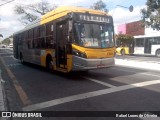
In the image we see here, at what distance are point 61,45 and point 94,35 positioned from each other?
1.84 meters

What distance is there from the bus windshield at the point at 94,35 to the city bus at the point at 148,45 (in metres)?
24.6

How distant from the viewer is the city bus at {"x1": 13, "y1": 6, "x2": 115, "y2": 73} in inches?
518

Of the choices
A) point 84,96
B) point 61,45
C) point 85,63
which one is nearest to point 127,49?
point 61,45

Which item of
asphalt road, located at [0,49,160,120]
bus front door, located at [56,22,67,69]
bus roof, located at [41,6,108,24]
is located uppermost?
bus roof, located at [41,6,108,24]

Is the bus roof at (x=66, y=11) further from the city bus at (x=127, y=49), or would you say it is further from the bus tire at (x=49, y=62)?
the city bus at (x=127, y=49)

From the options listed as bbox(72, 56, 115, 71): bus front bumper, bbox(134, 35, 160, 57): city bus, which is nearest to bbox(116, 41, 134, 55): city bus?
bbox(134, 35, 160, 57): city bus

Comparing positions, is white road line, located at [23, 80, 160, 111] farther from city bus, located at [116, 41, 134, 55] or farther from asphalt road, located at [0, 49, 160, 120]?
city bus, located at [116, 41, 134, 55]

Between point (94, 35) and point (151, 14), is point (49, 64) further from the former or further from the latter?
point (151, 14)

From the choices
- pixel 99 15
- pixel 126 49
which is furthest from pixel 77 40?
pixel 126 49

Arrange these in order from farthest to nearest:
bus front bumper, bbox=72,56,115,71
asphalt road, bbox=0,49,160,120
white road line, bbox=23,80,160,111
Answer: bus front bumper, bbox=72,56,115,71, white road line, bbox=23,80,160,111, asphalt road, bbox=0,49,160,120

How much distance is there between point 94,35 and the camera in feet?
44.8

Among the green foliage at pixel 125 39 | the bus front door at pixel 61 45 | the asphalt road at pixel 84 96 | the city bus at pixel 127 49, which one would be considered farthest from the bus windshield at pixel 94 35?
the city bus at pixel 127 49

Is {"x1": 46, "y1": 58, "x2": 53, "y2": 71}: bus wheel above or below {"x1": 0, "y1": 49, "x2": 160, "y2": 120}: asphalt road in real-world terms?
above

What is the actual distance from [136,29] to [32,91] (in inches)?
2052
